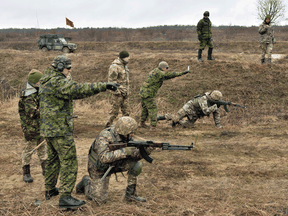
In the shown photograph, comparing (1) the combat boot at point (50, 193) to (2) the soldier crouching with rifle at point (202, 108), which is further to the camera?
(2) the soldier crouching with rifle at point (202, 108)

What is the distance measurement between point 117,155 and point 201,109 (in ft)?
15.0

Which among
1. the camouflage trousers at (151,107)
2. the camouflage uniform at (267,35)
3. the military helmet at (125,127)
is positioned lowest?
the camouflage trousers at (151,107)

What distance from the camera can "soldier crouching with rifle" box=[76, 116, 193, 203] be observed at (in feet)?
11.8

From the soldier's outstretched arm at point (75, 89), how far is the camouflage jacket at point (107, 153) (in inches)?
30.8

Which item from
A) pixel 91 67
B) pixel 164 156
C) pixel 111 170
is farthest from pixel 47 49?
pixel 111 170

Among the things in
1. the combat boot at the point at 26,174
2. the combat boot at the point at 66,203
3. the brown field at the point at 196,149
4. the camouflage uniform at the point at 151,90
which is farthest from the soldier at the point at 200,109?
the combat boot at the point at 66,203

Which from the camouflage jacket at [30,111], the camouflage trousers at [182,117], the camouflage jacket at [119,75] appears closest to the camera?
the camouflage jacket at [30,111]

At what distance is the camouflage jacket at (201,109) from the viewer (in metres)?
7.31

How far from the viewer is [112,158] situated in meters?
3.52

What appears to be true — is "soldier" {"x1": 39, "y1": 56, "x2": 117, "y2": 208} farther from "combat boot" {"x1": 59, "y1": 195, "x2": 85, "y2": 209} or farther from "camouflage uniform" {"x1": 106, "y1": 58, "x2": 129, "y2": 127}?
"camouflage uniform" {"x1": 106, "y1": 58, "x2": 129, "y2": 127}

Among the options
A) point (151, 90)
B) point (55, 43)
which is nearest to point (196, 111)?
point (151, 90)

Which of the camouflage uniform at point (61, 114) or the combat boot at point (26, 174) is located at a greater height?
the camouflage uniform at point (61, 114)

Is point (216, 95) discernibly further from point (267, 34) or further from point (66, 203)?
point (267, 34)

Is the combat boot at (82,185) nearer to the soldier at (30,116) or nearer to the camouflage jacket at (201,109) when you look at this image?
the soldier at (30,116)
